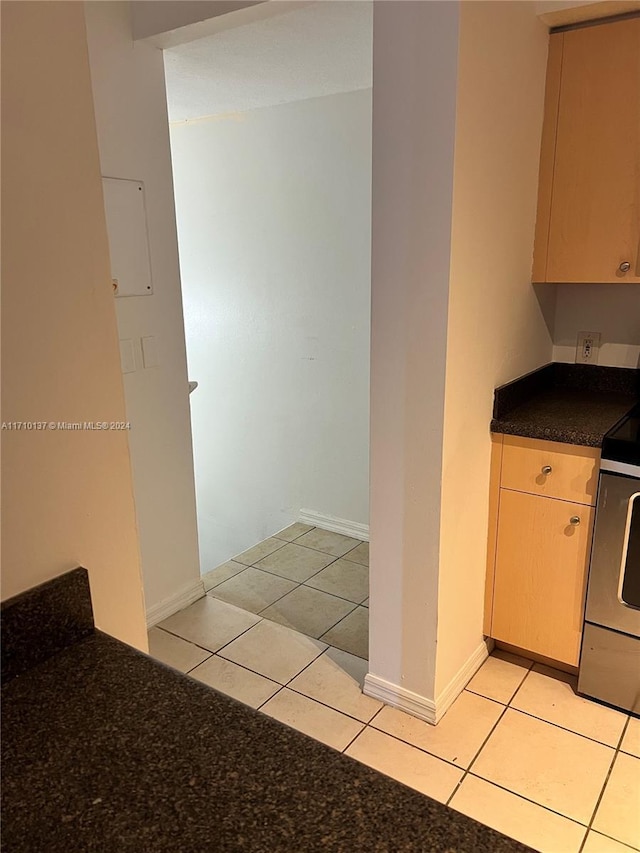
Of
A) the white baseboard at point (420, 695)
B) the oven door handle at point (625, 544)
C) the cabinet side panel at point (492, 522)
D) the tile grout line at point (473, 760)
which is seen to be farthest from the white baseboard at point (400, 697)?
the oven door handle at point (625, 544)

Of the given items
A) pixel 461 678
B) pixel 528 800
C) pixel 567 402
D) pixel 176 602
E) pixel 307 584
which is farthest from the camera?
pixel 307 584

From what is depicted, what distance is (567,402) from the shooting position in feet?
7.93

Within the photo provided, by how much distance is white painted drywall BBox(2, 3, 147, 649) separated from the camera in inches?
35.3

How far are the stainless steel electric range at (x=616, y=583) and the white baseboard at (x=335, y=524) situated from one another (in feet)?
5.05

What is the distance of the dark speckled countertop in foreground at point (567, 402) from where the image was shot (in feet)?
6.86

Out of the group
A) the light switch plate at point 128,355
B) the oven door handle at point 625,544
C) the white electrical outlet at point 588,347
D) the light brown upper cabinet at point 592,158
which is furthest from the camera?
the white electrical outlet at point 588,347

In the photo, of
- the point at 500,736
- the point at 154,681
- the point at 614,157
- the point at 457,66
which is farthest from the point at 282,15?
the point at 500,736

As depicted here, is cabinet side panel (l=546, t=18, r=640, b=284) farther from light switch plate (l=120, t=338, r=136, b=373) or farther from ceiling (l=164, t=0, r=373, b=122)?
light switch plate (l=120, t=338, r=136, b=373)

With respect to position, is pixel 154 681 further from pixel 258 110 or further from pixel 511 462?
pixel 258 110

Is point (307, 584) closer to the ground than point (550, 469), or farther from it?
closer to the ground

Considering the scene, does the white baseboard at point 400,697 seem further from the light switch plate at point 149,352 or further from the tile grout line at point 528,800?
the light switch plate at point 149,352

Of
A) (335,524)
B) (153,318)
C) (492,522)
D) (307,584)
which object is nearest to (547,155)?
(492,522)

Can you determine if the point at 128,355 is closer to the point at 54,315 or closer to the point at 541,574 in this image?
the point at 54,315

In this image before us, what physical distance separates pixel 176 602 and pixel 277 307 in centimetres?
168
